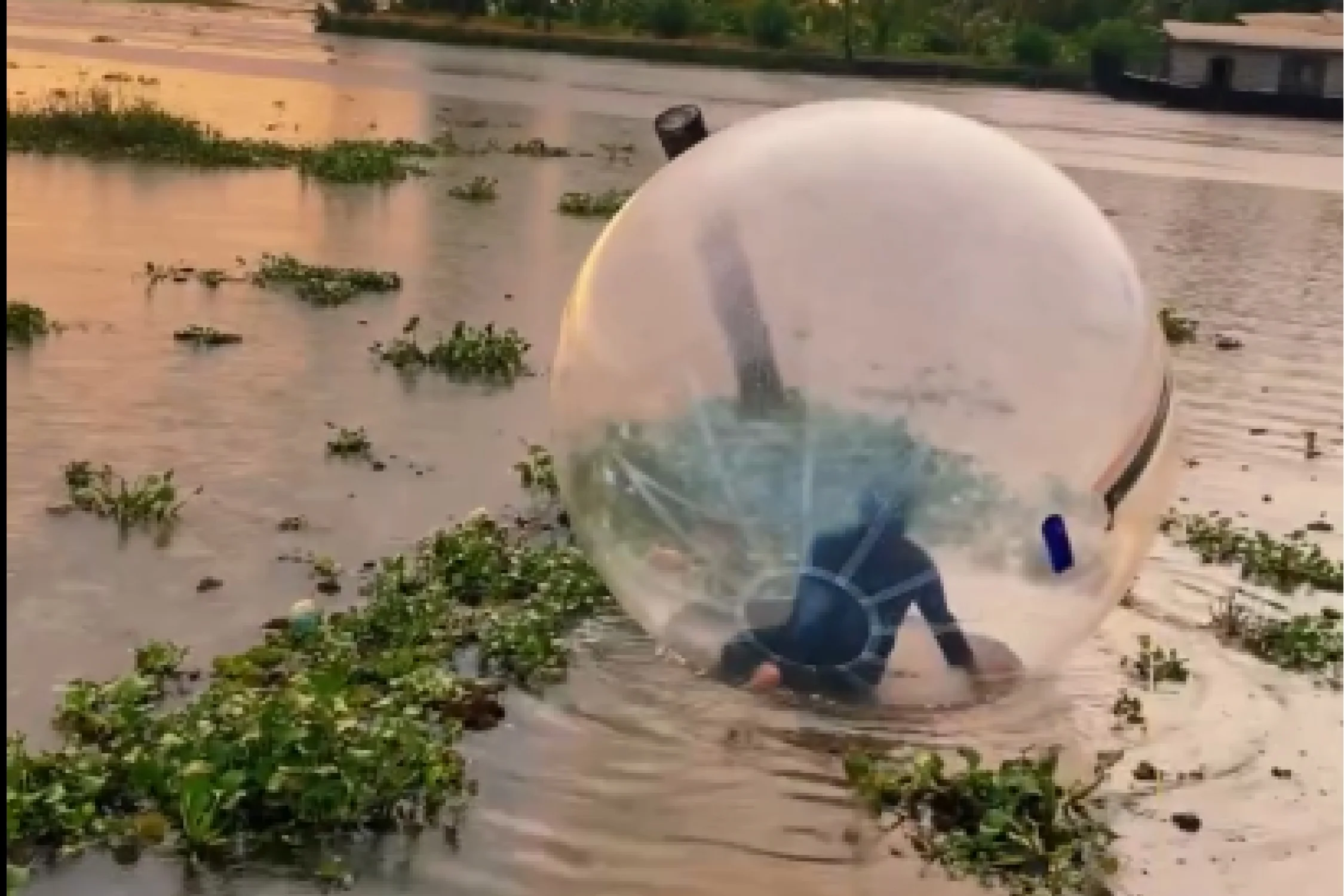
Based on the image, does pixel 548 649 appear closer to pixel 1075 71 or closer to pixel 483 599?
pixel 483 599

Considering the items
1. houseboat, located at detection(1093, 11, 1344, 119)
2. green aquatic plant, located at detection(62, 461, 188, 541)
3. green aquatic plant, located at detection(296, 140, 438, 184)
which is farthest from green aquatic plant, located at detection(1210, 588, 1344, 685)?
houseboat, located at detection(1093, 11, 1344, 119)

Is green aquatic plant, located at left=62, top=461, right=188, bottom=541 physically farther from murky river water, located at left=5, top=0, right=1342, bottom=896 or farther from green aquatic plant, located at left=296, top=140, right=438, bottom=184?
green aquatic plant, located at left=296, top=140, right=438, bottom=184

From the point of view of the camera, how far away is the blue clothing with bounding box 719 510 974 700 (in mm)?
5109

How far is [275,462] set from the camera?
862 cm

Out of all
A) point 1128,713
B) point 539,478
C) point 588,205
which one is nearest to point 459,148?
point 588,205

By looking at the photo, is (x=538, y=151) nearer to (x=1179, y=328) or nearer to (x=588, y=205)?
(x=588, y=205)

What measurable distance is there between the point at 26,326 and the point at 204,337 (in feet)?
3.15

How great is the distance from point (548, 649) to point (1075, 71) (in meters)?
52.3

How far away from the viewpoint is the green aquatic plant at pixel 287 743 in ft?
16.0

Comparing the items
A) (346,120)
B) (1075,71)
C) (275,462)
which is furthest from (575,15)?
(275,462)

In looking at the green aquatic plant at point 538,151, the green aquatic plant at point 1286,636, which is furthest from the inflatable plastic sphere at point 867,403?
the green aquatic plant at point 538,151

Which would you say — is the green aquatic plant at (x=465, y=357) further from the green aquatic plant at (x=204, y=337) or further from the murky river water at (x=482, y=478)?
the green aquatic plant at (x=204, y=337)

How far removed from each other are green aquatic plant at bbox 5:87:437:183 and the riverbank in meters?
32.6

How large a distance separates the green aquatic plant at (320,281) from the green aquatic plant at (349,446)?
141 inches
